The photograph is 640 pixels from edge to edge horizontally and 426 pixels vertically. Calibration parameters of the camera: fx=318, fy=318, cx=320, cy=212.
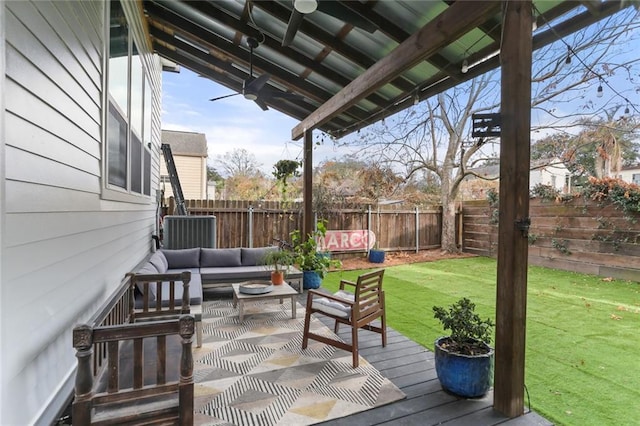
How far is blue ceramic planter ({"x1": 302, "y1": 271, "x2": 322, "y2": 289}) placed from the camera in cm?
561

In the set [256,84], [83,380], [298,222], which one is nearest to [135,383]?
[83,380]

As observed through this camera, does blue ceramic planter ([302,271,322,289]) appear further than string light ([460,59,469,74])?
Yes

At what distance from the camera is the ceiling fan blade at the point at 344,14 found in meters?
2.89

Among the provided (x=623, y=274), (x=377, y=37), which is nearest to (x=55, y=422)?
(x=377, y=37)

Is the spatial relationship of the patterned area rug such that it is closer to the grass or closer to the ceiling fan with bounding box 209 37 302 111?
the grass

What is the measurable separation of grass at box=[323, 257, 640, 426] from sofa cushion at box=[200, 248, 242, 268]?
1.78 metres

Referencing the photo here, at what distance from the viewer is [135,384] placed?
1.43m

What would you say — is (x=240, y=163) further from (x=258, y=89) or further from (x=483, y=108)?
(x=258, y=89)

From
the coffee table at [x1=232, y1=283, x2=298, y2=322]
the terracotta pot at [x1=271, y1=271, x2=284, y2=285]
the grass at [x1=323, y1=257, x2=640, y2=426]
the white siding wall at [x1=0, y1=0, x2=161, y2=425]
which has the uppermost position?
the white siding wall at [x1=0, y1=0, x2=161, y2=425]

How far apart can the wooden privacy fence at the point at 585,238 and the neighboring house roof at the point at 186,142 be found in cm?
1281

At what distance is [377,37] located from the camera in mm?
3609

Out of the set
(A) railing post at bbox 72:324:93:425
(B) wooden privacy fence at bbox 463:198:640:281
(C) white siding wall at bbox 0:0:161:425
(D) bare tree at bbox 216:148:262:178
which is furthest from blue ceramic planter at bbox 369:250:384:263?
(D) bare tree at bbox 216:148:262:178

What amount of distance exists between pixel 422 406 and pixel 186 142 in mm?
15070

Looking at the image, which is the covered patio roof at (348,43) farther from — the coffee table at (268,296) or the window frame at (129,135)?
the coffee table at (268,296)
